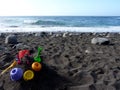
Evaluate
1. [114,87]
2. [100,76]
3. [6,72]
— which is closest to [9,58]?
[6,72]

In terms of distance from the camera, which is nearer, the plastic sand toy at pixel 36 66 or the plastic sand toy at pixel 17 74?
the plastic sand toy at pixel 17 74

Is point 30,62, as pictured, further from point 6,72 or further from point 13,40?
point 13,40

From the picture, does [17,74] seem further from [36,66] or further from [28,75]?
[36,66]

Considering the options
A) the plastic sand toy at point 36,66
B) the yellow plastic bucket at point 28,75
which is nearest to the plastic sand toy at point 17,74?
the yellow plastic bucket at point 28,75

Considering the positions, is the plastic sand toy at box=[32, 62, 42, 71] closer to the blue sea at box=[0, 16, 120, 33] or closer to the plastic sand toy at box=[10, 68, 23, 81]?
the plastic sand toy at box=[10, 68, 23, 81]

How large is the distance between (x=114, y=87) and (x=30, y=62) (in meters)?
1.27

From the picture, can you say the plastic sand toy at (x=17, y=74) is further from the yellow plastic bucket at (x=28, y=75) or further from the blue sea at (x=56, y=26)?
the blue sea at (x=56, y=26)

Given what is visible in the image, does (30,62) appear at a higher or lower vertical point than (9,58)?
higher

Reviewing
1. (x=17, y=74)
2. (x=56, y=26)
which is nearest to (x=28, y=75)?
(x=17, y=74)

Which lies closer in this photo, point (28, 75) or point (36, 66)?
point (28, 75)

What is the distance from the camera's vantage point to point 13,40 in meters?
7.32

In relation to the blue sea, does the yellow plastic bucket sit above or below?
above

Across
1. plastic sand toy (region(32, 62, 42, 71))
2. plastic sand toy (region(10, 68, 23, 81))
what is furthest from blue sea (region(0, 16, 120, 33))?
plastic sand toy (region(10, 68, 23, 81))

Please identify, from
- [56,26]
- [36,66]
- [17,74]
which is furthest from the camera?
[56,26]
